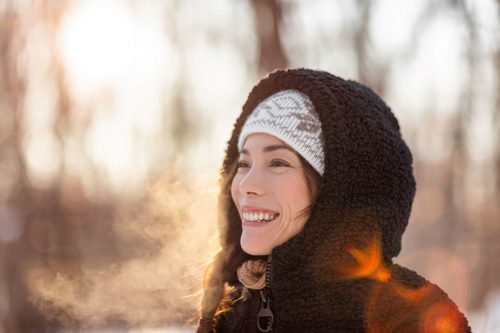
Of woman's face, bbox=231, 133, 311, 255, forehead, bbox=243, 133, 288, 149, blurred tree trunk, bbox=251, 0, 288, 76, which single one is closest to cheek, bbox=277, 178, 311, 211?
woman's face, bbox=231, 133, 311, 255

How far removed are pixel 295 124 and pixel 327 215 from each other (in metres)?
0.32

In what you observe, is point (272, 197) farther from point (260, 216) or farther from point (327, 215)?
point (327, 215)

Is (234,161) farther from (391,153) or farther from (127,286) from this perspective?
(127,286)

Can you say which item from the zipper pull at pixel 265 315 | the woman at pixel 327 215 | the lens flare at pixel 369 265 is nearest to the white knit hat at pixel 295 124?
the woman at pixel 327 215

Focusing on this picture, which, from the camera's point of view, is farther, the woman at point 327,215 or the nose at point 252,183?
the nose at point 252,183

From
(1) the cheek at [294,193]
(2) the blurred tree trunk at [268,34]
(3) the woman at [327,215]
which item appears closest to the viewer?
(3) the woman at [327,215]

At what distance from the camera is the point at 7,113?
7402 mm

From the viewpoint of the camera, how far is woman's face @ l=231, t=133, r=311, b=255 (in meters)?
2.19

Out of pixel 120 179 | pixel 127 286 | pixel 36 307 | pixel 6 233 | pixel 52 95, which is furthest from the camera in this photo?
pixel 120 179

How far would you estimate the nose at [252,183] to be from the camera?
7.21 feet

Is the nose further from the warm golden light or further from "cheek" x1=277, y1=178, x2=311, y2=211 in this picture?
the warm golden light

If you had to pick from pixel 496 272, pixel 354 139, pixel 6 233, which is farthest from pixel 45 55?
pixel 496 272

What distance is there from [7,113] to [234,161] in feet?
18.1

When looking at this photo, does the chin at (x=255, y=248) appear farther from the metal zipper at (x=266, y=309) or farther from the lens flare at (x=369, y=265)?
the lens flare at (x=369, y=265)
